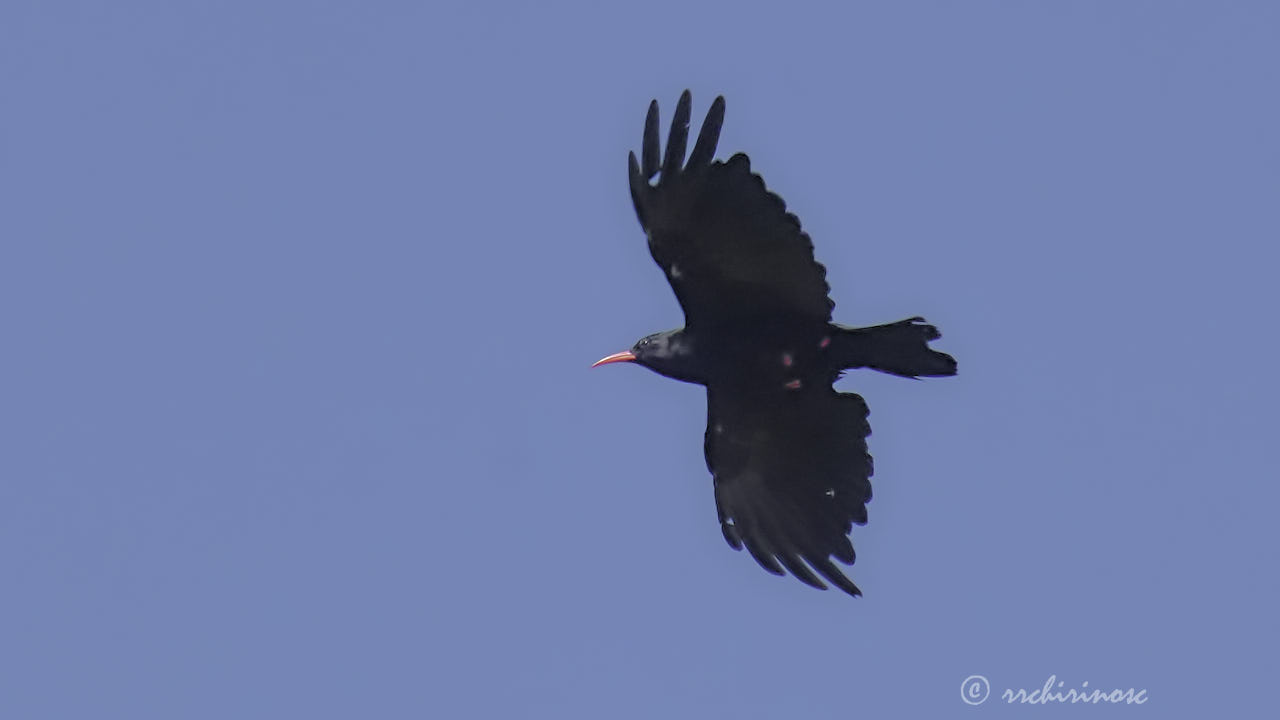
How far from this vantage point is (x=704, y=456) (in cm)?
1564

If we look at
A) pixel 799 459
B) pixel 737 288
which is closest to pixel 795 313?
pixel 737 288

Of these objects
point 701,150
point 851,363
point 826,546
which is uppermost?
point 701,150

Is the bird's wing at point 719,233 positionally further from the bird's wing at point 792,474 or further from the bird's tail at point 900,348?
the bird's wing at point 792,474

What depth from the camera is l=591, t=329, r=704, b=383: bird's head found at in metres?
14.9

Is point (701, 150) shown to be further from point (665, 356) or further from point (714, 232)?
point (665, 356)

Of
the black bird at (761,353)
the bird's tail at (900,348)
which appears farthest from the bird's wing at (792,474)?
the bird's tail at (900,348)

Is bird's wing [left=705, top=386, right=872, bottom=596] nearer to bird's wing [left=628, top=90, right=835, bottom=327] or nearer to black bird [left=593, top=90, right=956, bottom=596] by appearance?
black bird [left=593, top=90, right=956, bottom=596]

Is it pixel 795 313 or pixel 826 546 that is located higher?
pixel 795 313

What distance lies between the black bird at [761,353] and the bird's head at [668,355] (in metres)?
0.01

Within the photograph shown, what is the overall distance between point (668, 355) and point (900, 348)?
192 centimetres

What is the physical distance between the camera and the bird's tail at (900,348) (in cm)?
1398

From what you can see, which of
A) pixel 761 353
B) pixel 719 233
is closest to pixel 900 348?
pixel 761 353

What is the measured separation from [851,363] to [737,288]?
1.02 m

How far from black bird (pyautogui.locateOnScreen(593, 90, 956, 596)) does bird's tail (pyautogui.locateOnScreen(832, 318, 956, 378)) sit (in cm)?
1
